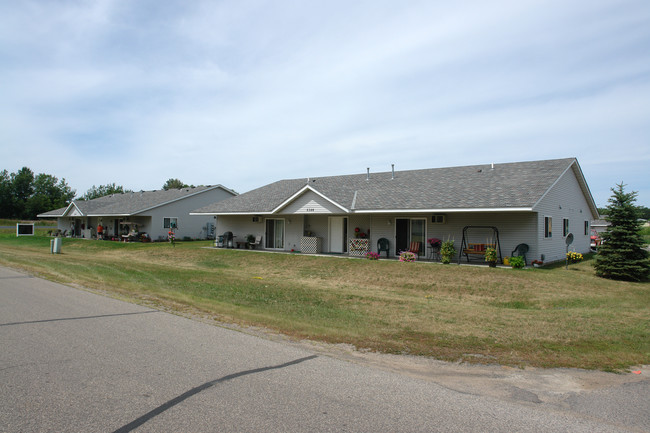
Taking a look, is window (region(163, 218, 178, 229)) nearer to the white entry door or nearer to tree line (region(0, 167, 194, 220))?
the white entry door

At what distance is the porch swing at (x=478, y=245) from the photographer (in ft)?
62.1

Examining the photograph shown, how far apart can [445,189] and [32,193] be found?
103 meters

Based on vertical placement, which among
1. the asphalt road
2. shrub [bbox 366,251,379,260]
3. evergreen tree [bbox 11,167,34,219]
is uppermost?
evergreen tree [bbox 11,167,34,219]

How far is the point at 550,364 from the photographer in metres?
6.21

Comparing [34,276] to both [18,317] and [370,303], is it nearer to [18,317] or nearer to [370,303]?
[18,317]

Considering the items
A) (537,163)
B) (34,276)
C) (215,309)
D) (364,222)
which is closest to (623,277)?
(537,163)

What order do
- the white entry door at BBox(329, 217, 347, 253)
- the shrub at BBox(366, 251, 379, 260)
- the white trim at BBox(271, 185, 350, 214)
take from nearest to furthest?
1. the shrub at BBox(366, 251, 379, 260)
2. the white trim at BBox(271, 185, 350, 214)
3. the white entry door at BBox(329, 217, 347, 253)

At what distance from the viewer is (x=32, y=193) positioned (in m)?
95.9

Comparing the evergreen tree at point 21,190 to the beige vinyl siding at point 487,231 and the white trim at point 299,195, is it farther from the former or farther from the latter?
the beige vinyl siding at point 487,231

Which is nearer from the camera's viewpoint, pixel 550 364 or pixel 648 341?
pixel 550 364

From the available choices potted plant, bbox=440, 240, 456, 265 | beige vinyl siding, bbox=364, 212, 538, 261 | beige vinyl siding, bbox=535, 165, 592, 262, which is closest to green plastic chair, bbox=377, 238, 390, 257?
beige vinyl siding, bbox=364, 212, 538, 261

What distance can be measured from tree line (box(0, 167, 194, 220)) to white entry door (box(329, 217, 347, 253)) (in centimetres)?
6505

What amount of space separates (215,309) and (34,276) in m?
9.61

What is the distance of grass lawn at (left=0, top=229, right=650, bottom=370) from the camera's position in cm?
715
